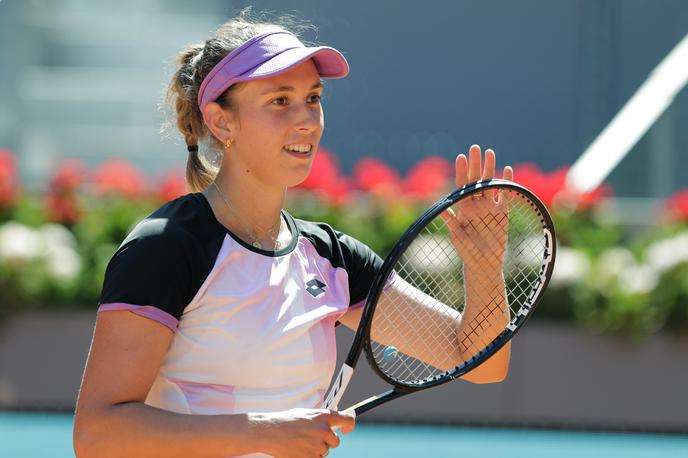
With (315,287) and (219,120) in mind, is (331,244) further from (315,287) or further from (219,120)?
(219,120)

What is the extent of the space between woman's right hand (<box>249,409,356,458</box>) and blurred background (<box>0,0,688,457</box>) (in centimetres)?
86

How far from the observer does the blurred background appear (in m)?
5.50

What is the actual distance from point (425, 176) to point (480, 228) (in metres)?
3.70

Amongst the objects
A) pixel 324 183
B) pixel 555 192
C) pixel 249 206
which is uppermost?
pixel 555 192

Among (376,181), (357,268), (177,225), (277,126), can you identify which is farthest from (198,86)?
(376,181)

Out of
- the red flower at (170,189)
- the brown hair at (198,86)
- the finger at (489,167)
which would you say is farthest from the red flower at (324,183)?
the finger at (489,167)

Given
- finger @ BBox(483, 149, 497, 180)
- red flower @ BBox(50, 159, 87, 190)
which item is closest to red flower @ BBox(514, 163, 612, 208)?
red flower @ BBox(50, 159, 87, 190)

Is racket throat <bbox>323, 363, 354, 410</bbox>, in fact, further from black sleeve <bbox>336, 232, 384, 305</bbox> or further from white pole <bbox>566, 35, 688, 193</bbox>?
white pole <bbox>566, 35, 688, 193</bbox>

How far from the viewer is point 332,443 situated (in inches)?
74.4

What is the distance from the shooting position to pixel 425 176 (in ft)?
19.6

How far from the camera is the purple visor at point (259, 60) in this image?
2.05 m

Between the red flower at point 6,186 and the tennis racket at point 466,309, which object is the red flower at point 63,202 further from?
the tennis racket at point 466,309

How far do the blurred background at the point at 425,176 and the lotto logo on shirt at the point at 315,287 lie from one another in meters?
0.59

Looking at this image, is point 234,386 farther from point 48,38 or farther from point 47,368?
point 48,38
